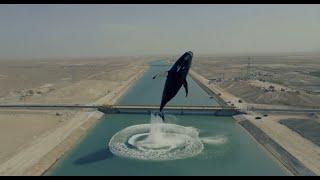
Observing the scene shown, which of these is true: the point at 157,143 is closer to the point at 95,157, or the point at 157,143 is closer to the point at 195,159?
the point at 195,159

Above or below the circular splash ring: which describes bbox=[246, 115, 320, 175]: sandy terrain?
below

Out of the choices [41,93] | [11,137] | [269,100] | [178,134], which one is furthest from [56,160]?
[41,93]

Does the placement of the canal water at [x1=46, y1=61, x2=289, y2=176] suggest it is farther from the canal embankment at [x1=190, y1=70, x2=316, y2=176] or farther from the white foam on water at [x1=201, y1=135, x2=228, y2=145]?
the canal embankment at [x1=190, y1=70, x2=316, y2=176]

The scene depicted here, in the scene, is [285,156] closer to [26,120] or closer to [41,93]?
[26,120]

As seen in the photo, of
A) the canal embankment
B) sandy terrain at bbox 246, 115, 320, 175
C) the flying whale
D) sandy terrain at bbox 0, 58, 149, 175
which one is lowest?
the canal embankment

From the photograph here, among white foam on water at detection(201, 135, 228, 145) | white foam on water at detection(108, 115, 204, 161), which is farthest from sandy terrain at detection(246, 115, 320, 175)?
white foam on water at detection(108, 115, 204, 161)

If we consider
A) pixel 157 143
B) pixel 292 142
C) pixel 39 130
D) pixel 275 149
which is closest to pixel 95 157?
pixel 157 143

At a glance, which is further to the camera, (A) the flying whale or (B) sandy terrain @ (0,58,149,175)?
(B) sandy terrain @ (0,58,149,175)

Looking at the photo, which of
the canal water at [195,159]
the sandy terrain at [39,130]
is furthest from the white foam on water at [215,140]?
the sandy terrain at [39,130]
